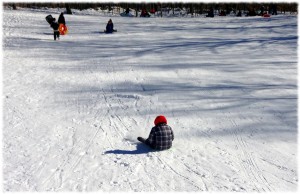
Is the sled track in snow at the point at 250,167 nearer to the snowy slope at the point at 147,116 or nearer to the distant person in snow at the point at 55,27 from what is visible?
the snowy slope at the point at 147,116

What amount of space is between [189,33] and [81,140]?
14946 millimetres

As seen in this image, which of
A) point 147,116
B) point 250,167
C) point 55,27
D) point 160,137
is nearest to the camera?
point 250,167

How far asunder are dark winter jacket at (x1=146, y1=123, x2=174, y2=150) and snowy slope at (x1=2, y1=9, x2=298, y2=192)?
0.48 feet

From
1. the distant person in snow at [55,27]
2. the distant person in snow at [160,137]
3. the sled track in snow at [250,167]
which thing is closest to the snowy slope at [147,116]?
the sled track in snow at [250,167]

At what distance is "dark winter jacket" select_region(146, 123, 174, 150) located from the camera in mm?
6047

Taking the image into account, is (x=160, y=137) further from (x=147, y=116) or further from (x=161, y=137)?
(x=147, y=116)

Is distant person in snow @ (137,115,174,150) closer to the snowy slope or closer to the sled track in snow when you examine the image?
the snowy slope

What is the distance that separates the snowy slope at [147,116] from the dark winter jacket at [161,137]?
15 centimetres

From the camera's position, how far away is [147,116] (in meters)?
7.80

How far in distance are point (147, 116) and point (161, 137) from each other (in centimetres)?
180

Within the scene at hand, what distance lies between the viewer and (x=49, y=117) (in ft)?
25.1

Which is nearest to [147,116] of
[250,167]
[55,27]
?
[250,167]

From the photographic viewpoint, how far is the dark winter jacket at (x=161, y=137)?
6047mm

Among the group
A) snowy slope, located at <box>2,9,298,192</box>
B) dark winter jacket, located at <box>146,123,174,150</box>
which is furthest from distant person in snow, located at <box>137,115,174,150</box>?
snowy slope, located at <box>2,9,298,192</box>
